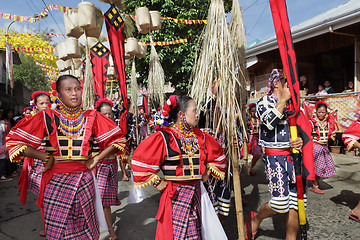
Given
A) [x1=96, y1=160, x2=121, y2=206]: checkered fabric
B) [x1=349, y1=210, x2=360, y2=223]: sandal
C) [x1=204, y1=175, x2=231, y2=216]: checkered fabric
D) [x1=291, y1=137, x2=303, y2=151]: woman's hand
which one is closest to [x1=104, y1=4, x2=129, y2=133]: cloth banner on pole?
[x1=96, y1=160, x2=121, y2=206]: checkered fabric

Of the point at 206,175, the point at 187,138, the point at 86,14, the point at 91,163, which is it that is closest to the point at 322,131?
the point at 206,175

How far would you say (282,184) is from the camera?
2.75 m

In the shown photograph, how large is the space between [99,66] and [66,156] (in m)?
4.27

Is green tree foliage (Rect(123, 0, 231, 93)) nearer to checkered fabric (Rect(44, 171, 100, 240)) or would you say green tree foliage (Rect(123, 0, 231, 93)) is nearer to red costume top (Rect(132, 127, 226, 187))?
red costume top (Rect(132, 127, 226, 187))

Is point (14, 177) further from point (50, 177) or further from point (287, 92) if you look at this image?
point (287, 92)

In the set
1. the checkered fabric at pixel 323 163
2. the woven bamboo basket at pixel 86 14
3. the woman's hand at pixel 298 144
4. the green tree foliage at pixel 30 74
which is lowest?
the checkered fabric at pixel 323 163

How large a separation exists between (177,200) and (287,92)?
5.82ft

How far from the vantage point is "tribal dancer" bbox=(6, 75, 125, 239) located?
7.12 feet

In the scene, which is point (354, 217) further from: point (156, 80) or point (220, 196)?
point (156, 80)

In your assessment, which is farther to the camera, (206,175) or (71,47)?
(71,47)

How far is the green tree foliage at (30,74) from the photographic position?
30.2 m

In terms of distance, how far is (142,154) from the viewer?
7.25 ft

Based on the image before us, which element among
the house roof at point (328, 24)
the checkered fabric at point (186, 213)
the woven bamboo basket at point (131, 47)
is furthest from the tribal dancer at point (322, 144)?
the woven bamboo basket at point (131, 47)

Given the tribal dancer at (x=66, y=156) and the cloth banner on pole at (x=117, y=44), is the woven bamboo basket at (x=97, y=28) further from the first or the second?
the tribal dancer at (x=66, y=156)
